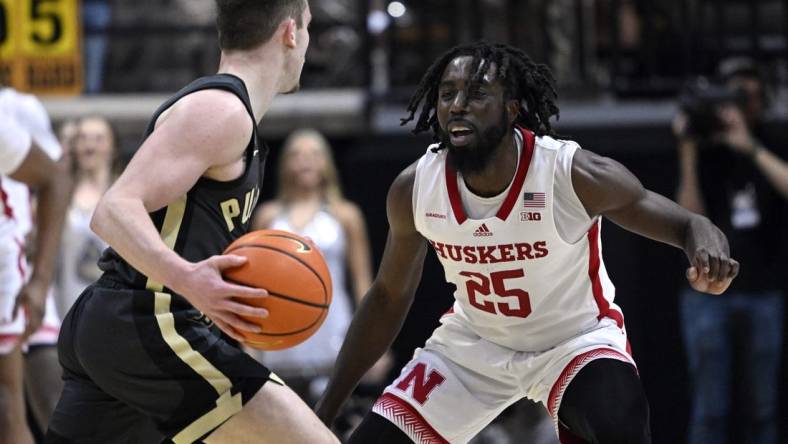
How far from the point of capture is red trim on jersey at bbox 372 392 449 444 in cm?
486

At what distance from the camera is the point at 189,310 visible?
4.18m

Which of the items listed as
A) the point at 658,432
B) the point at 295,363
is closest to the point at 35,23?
the point at 295,363

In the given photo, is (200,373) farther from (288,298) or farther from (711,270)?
(711,270)

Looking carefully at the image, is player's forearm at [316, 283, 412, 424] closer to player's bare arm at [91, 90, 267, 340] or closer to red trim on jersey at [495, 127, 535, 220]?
red trim on jersey at [495, 127, 535, 220]

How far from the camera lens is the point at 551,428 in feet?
26.8

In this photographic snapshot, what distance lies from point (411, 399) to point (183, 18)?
5.91 meters

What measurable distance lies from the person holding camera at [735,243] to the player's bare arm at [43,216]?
366 cm

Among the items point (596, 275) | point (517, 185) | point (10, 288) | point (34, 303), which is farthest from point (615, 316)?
point (10, 288)

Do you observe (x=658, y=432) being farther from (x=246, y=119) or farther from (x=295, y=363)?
(x=246, y=119)

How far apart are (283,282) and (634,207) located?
1363mm

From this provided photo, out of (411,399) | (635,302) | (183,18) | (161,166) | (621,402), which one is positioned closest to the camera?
(161,166)

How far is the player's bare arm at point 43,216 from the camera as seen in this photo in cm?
599

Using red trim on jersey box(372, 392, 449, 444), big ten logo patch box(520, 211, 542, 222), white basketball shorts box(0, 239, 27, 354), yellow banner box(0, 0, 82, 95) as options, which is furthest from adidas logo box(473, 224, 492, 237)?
yellow banner box(0, 0, 82, 95)

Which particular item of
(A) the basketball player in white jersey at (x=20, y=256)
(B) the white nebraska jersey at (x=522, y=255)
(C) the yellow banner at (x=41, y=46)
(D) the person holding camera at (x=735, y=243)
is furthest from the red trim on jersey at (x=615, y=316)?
(C) the yellow banner at (x=41, y=46)
